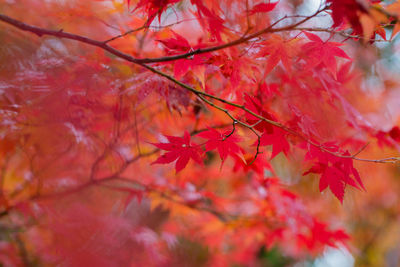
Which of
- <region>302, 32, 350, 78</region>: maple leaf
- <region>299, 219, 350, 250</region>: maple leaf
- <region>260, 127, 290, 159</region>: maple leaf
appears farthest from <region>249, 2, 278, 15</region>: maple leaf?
<region>299, 219, 350, 250</region>: maple leaf

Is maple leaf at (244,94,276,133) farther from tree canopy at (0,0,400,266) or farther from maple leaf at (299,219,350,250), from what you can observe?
maple leaf at (299,219,350,250)

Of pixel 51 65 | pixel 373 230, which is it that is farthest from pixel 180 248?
pixel 373 230

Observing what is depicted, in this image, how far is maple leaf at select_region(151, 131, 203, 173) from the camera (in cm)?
85

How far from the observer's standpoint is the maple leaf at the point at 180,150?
2.79 ft

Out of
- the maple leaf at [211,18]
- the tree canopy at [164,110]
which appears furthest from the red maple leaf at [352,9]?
the maple leaf at [211,18]

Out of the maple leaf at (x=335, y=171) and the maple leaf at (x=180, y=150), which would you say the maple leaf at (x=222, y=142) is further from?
the maple leaf at (x=335, y=171)

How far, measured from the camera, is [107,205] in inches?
76.7

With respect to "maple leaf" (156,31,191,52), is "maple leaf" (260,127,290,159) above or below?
below

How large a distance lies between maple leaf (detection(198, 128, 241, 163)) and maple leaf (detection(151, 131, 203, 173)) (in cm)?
4

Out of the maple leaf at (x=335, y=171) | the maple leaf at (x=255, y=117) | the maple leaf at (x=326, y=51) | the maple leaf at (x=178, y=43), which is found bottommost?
the maple leaf at (x=335, y=171)

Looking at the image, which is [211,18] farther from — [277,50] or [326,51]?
[326,51]

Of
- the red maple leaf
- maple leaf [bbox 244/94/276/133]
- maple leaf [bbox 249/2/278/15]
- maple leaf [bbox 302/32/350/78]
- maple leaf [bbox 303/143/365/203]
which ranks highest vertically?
maple leaf [bbox 249/2/278/15]

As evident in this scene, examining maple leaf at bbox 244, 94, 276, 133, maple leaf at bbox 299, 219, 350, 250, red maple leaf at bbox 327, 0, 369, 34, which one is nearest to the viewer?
red maple leaf at bbox 327, 0, 369, 34

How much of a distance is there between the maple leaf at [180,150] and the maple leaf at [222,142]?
0.14 feet
